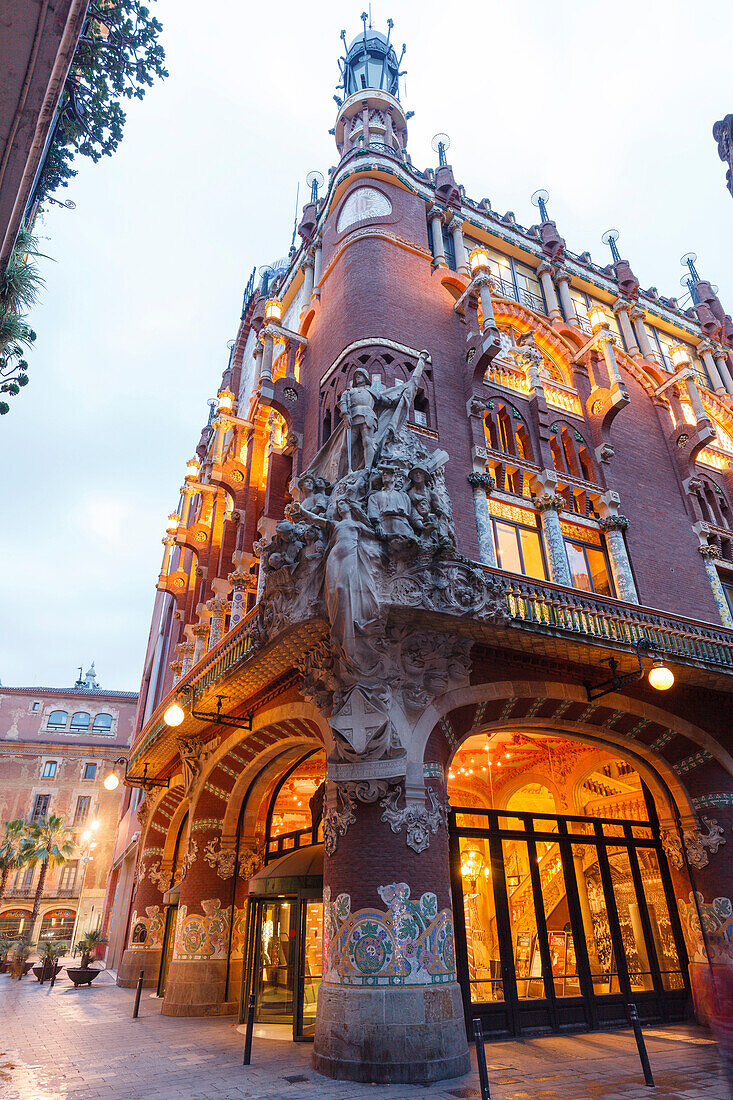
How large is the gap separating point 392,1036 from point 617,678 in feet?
25.1

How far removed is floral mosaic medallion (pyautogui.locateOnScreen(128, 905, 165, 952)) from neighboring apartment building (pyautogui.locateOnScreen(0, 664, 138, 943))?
79.7 feet

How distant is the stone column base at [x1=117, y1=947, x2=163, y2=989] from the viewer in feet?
71.0

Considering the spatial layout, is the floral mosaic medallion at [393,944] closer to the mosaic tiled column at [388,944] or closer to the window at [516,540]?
the mosaic tiled column at [388,944]

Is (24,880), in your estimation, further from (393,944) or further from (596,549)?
(596,549)

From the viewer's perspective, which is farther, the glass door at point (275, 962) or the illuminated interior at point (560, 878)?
the glass door at point (275, 962)

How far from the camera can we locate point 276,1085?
8625 mm

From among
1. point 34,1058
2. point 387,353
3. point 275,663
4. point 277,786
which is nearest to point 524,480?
point 387,353

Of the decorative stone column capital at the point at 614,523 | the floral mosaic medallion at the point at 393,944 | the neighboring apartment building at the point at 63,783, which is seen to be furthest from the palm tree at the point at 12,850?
the decorative stone column capital at the point at 614,523

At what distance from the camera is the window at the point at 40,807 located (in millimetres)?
49188

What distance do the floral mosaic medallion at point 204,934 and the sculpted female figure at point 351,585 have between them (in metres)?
9.79

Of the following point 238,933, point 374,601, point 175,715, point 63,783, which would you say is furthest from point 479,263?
point 63,783

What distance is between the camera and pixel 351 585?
1080cm

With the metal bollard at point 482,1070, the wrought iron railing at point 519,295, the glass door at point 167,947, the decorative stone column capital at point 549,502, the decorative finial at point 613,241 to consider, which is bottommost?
the metal bollard at point 482,1070

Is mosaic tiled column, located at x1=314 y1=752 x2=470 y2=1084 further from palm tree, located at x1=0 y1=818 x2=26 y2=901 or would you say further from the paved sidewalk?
palm tree, located at x1=0 y1=818 x2=26 y2=901
